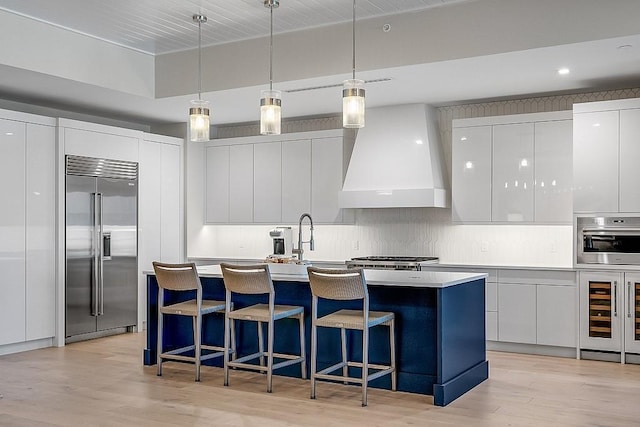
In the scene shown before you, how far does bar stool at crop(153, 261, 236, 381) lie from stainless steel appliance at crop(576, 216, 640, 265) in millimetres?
3318

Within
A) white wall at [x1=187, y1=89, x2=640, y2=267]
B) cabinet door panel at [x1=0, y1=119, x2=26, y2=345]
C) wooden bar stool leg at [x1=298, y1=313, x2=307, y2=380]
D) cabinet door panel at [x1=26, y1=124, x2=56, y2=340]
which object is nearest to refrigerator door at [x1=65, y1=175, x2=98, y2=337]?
cabinet door panel at [x1=26, y1=124, x2=56, y2=340]

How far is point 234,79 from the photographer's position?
6344mm

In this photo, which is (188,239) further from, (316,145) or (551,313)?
(551,313)

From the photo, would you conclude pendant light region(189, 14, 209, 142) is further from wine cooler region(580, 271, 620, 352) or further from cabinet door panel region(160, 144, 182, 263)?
wine cooler region(580, 271, 620, 352)

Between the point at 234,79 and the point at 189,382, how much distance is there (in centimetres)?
283

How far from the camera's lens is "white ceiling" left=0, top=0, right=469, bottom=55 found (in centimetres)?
525

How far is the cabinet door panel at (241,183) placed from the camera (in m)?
8.39

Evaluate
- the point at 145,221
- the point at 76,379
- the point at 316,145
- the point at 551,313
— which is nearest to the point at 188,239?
the point at 145,221

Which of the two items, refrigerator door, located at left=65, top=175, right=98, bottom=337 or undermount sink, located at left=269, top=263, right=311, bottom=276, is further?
refrigerator door, located at left=65, top=175, right=98, bottom=337

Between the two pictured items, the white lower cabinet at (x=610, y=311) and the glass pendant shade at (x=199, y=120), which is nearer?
the glass pendant shade at (x=199, y=120)

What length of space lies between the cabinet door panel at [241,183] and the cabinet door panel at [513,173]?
3073 millimetres

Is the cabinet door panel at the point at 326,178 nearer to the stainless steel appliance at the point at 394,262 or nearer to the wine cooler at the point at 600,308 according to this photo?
the stainless steel appliance at the point at 394,262

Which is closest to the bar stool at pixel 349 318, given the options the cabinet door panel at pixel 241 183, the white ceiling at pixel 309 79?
the white ceiling at pixel 309 79

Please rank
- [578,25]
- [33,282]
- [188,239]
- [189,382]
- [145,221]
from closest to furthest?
[578,25]
[189,382]
[33,282]
[145,221]
[188,239]
